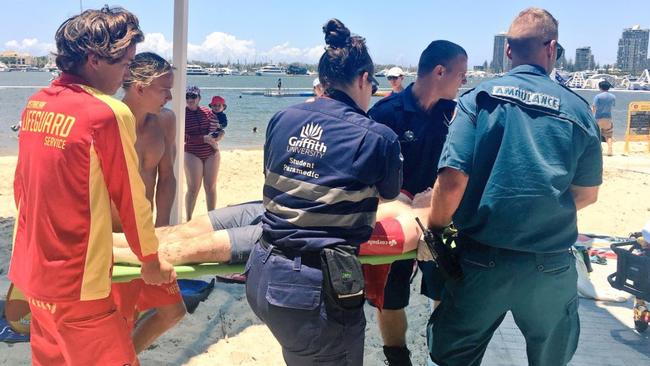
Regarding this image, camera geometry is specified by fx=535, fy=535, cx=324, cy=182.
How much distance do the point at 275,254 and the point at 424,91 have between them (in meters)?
1.59

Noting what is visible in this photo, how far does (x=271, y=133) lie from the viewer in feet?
7.02

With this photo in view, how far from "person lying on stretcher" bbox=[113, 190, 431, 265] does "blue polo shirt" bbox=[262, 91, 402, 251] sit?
1.74 feet

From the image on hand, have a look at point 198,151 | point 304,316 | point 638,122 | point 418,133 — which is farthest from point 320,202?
point 638,122

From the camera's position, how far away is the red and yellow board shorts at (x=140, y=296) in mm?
2688

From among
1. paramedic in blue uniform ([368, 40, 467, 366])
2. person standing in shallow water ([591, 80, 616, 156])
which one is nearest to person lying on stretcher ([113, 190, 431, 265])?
paramedic in blue uniform ([368, 40, 467, 366])

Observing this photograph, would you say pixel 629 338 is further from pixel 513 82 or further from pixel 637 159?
pixel 637 159

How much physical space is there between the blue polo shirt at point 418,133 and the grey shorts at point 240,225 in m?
0.89

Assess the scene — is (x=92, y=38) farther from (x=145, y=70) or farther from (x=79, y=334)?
(x=145, y=70)

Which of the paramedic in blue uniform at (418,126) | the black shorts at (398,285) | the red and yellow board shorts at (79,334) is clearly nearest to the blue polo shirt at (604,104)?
the paramedic in blue uniform at (418,126)

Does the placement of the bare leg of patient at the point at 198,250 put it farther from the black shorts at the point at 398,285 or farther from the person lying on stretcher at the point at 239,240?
the black shorts at the point at 398,285

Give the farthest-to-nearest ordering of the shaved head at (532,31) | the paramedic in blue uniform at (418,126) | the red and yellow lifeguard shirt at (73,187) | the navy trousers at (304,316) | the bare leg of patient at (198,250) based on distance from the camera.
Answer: the paramedic in blue uniform at (418,126) → the bare leg of patient at (198,250) → the shaved head at (532,31) → the navy trousers at (304,316) → the red and yellow lifeguard shirt at (73,187)

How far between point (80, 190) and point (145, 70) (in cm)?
167

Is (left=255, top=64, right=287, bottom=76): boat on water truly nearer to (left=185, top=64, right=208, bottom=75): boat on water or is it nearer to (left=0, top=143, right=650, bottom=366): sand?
(left=185, top=64, right=208, bottom=75): boat on water

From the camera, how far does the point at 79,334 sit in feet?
6.53
